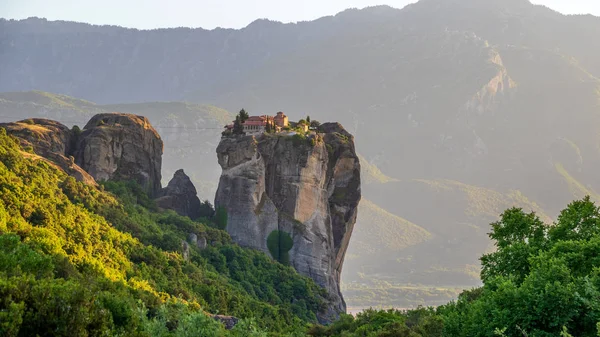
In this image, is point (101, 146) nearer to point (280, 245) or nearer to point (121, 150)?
point (121, 150)

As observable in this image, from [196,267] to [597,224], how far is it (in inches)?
1528

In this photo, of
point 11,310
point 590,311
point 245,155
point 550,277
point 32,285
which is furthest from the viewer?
point 245,155

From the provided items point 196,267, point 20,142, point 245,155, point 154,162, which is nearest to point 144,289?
point 196,267

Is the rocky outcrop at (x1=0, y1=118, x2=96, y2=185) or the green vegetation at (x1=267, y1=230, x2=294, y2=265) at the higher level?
the rocky outcrop at (x1=0, y1=118, x2=96, y2=185)

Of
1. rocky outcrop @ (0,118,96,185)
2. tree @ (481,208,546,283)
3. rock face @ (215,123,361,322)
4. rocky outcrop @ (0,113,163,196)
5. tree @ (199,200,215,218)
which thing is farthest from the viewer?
tree @ (199,200,215,218)

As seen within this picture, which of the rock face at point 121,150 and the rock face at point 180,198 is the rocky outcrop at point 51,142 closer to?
the rock face at point 121,150

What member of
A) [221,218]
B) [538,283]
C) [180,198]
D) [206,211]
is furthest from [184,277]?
[538,283]

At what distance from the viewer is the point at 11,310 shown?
856 inches

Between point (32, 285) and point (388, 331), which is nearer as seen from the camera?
point (32, 285)

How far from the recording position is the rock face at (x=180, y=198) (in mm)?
82875

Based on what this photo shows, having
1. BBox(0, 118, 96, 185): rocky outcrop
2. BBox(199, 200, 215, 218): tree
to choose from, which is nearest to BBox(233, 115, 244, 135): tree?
BBox(199, 200, 215, 218): tree

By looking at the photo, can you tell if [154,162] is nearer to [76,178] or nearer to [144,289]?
[76,178]

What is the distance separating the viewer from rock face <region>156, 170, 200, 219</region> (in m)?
82.9

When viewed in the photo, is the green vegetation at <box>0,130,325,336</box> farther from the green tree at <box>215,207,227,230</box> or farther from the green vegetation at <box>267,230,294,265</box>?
the green vegetation at <box>267,230,294,265</box>
